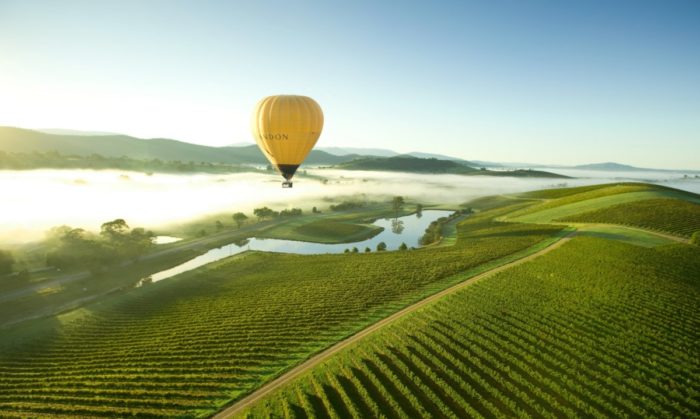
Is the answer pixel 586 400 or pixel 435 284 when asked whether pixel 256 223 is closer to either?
pixel 435 284

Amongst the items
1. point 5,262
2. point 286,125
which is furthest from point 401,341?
point 5,262

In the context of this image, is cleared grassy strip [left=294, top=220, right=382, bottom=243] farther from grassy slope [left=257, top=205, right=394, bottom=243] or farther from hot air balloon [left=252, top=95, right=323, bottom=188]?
hot air balloon [left=252, top=95, right=323, bottom=188]

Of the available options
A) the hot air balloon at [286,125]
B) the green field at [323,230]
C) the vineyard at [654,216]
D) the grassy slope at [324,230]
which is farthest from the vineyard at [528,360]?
the green field at [323,230]

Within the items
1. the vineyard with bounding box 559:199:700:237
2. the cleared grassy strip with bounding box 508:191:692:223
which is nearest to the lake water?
the cleared grassy strip with bounding box 508:191:692:223

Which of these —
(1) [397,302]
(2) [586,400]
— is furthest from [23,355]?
(2) [586,400]

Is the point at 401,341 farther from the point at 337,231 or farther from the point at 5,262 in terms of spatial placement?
the point at 5,262
